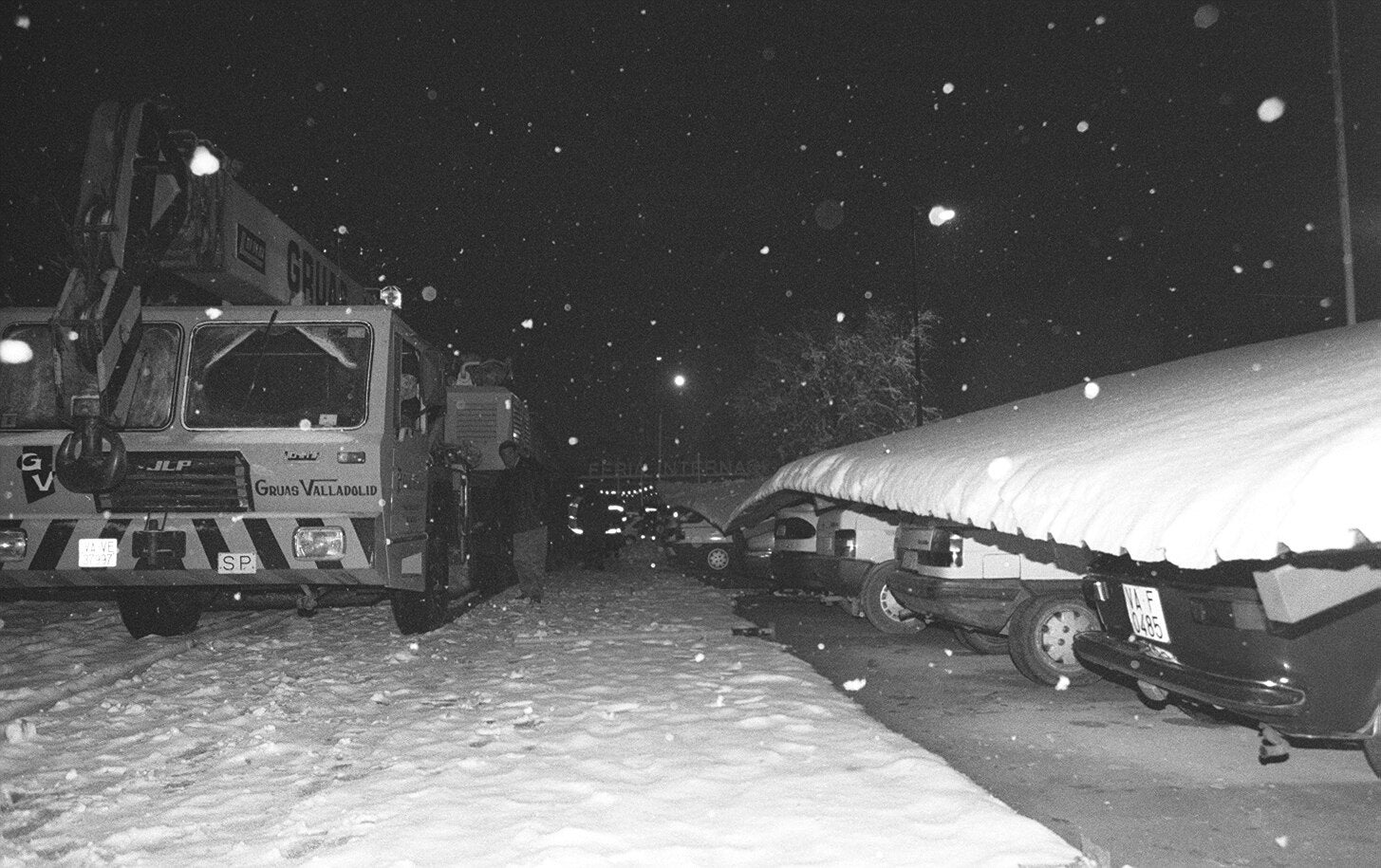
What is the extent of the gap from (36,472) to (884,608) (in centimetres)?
791

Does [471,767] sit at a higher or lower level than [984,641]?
lower

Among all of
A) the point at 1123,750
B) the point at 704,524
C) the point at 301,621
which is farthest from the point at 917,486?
the point at 704,524

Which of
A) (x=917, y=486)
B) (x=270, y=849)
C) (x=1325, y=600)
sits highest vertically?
(x=917, y=486)

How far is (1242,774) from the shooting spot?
542cm

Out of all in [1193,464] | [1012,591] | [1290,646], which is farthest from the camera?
[1012,591]

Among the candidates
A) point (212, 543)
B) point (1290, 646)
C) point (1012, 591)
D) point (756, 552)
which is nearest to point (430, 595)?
point (212, 543)

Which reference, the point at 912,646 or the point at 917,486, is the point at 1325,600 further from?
the point at 912,646

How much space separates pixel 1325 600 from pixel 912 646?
5671 millimetres

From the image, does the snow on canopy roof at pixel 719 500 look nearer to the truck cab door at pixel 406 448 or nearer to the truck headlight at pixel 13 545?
the truck cab door at pixel 406 448

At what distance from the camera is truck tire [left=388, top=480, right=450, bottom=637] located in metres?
9.57

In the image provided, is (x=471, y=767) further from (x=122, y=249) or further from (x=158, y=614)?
(x=158, y=614)

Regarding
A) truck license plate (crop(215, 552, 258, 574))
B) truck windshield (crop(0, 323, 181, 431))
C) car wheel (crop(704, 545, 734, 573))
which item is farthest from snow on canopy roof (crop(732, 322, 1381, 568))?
car wheel (crop(704, 545, 734, 573))

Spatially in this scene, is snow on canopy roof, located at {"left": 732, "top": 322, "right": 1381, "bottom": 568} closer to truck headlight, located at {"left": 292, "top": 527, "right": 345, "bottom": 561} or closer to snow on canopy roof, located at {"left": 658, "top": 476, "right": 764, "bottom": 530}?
truck headlight, located at {"left": 292, "top": 527, "right": 345, "bottom": 561}

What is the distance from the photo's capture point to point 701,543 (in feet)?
70.5
